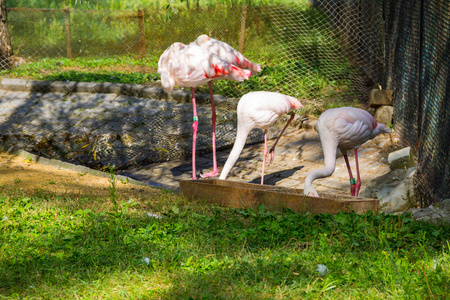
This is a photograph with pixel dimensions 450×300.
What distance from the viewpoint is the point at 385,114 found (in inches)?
314

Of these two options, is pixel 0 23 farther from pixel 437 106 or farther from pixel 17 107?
pixel 437 106

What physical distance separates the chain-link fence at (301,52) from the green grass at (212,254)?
145 cm

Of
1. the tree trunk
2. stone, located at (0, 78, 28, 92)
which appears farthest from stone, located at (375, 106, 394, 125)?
the tree trunk

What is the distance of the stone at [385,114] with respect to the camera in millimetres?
7930

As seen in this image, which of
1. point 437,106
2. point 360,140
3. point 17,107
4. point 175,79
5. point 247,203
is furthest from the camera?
point 17,107

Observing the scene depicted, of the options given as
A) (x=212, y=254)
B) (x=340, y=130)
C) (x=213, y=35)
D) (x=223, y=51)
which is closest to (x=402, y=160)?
(x=340, y=130)

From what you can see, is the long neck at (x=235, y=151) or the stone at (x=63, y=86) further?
the stone at (x=63, y=86)

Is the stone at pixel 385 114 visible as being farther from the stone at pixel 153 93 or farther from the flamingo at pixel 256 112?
the stone at pixel 153 93

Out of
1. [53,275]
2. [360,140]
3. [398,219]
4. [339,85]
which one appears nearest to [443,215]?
[398,219]

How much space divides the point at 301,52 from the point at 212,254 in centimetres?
853

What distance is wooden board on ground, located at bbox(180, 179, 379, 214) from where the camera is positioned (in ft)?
14.0

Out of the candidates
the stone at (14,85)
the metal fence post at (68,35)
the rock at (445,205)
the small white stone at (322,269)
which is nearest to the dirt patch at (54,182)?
the small white stone at (322,269)

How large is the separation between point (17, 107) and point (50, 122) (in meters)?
1.28

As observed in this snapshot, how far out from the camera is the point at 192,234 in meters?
3.92
